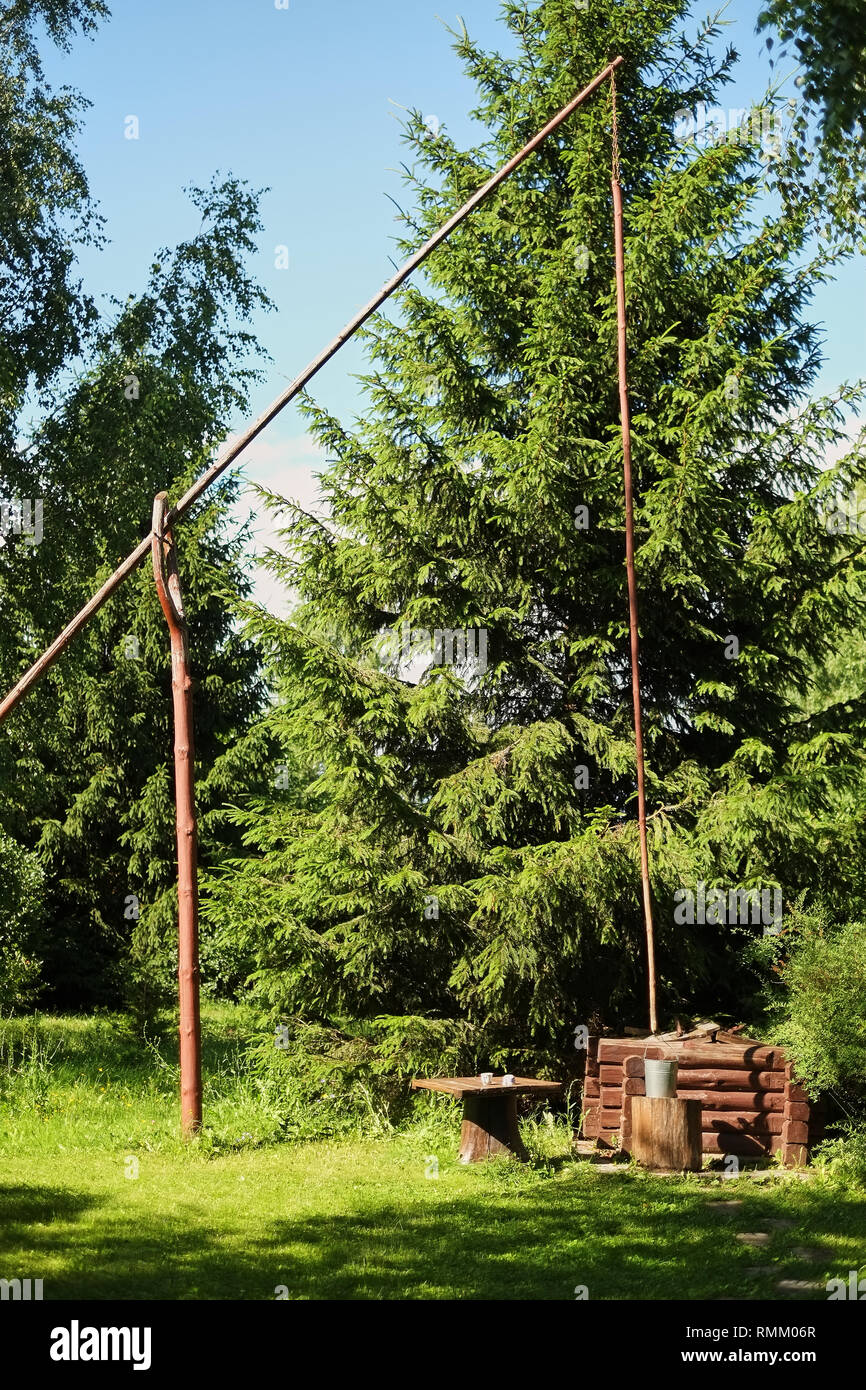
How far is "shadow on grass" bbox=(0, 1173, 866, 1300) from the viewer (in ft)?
19.7

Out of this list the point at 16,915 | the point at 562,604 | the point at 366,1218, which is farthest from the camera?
the point at 16,915

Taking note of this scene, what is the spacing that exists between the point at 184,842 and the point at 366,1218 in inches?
131

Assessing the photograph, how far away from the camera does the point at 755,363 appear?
10148 millimetres

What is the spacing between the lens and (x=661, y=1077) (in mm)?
8602

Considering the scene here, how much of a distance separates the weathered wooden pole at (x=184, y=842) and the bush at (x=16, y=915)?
5866mm

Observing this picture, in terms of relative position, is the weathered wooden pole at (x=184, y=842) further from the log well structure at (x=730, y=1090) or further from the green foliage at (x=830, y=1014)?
the green foliage at (x=830, y=1014)

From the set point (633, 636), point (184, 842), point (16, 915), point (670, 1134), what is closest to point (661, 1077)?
point (670, 1134)

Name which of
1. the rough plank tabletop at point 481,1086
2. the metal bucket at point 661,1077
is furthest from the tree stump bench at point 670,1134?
the rough plank tabletop at point 481,1086

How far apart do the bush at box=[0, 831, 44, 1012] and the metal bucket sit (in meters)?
8.52

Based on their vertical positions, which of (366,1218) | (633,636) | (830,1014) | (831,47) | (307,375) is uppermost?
(831,47)

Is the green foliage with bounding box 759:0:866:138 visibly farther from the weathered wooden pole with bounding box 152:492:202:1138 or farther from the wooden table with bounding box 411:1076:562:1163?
the wooden table with bounding box 411:1076:562:1163

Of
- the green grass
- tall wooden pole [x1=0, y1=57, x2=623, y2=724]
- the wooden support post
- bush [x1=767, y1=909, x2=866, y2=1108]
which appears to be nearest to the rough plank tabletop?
the wooden support post

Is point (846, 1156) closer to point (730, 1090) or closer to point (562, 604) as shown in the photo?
point (730, 1090)

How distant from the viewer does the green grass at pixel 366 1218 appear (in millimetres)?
6117
